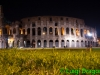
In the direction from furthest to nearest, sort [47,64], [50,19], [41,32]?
[50,19]
[41,32]
[47,64]

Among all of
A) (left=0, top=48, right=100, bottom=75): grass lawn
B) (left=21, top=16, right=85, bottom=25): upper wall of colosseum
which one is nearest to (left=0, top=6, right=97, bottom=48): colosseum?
(left=21, top=16, right=85, bottom=25): upper wall of colosseum

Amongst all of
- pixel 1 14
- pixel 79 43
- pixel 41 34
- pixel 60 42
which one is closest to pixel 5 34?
pixel 1 14

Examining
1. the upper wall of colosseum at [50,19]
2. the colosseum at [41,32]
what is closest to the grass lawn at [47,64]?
the colosseum at [41,32]

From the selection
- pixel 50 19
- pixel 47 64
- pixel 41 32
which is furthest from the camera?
pixel 50 19

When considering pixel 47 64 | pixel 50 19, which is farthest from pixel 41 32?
pixel 47 64

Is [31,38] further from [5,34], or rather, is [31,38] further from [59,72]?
[59,72]

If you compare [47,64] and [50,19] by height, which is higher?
[50,19]

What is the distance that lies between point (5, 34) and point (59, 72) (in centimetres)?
6427

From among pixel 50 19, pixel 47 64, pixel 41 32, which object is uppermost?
pixel 50 19

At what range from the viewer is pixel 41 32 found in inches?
2736

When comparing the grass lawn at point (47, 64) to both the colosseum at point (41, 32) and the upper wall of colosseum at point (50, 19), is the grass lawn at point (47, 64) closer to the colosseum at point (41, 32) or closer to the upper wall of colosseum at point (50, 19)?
the colosseum at point (41, 32)

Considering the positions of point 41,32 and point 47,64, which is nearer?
point 47,64

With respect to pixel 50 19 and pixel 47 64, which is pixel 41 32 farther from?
pixel 47 64

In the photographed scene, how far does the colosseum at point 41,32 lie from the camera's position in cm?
6850
